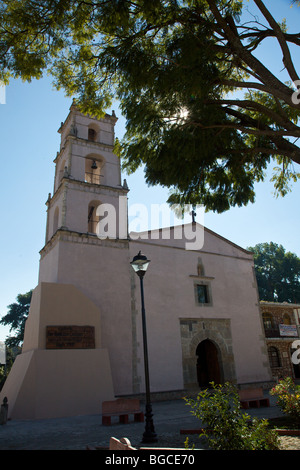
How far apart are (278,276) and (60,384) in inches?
1398

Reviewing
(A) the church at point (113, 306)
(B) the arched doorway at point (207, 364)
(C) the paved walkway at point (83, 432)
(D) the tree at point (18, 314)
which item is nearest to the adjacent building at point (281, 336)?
(A) the church at point (113, 306)

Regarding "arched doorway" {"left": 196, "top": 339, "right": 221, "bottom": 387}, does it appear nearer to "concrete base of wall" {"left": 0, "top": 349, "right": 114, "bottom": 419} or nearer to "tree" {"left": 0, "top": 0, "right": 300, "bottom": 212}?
"concrete base of wall" {"left": 0, "top": 349, "right": 114, "bottom": 419}

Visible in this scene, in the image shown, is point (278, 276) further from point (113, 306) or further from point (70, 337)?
point (70, 337)

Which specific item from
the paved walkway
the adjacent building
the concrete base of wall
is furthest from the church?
the adjacent building

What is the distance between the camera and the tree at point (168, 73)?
6.70 meters

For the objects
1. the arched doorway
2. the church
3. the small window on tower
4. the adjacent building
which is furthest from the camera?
the adjacent building

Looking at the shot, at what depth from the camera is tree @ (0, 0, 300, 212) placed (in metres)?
6.70

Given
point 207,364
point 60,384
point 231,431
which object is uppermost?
point 207,364

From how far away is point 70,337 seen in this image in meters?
12.6

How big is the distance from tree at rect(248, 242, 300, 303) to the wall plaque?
104ft

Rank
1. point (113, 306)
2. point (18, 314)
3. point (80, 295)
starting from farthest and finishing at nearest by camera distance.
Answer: point (18, 314) → point (113, 306) → point (80, 295)

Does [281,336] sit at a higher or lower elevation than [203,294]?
lower

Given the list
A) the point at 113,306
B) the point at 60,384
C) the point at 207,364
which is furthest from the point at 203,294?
the point at 60,384

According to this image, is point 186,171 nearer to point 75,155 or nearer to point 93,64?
point 93,64
